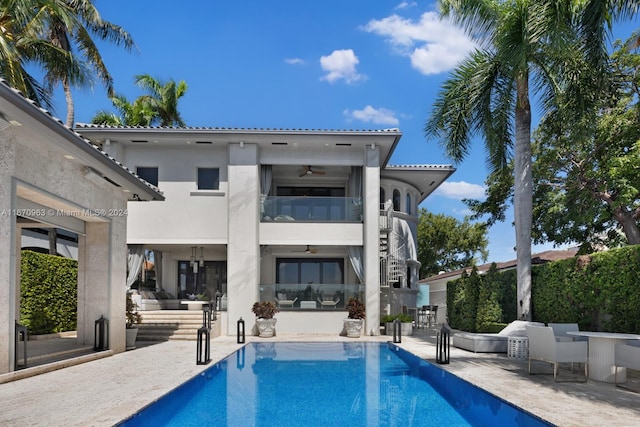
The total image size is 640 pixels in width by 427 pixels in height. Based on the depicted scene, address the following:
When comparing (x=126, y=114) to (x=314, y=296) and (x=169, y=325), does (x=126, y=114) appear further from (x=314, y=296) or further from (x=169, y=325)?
(x=314, y=296)

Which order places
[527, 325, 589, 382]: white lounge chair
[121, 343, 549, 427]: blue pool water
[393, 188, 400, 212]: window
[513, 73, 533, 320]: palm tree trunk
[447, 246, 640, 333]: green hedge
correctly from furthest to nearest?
[393, 188, 400, 212]: window
[513, 73, 533, 320]: palm tree trunk
[447, 246, 640, 333]: green hedge
[527, 325, 589, 382]: white lounge chair
[121, 343, 549, 427]: blue pool water

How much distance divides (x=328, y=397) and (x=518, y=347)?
230 inches

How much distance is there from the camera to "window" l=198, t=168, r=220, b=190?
19312 millimetres

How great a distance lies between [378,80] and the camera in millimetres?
22031

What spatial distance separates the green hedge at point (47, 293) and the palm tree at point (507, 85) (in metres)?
12.7

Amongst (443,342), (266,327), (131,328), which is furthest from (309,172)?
(443,342)

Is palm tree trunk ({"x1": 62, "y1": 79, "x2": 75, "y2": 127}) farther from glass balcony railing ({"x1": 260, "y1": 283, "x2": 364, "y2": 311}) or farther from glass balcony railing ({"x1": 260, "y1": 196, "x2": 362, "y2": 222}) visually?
glass balcony railing ({"x1": 260, "y1": 283, "x2": 364, "y2": 311})

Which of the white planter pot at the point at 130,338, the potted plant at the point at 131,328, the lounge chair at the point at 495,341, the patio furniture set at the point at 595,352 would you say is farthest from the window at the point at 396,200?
the patio furniture set at the point at 595,352

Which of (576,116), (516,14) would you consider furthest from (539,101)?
(516,14)

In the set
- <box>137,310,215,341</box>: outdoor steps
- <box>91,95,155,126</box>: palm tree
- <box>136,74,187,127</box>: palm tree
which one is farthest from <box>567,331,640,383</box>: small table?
<box>136,74,187,127</box>: palm tree

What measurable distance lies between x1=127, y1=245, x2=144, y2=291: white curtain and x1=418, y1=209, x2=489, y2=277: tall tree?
24.9 metres

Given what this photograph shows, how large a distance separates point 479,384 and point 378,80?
1599cm

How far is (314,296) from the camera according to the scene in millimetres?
18969

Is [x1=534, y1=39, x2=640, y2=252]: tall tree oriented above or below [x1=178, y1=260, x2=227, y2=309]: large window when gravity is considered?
above
